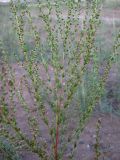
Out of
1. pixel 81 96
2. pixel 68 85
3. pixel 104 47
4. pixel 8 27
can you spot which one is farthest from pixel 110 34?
pixel 68 85

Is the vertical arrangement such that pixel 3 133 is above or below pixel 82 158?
above

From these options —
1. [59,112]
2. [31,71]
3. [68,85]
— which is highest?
[31,71]

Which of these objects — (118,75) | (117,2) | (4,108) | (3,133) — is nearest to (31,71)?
(4,108)

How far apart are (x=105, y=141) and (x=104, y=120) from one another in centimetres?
54

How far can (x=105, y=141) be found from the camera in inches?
176

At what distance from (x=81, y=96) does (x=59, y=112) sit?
7.00 feet

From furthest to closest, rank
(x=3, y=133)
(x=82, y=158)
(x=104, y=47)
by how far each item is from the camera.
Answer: (x=104, y=47), (x=82, y=158), (x=3, y=133)

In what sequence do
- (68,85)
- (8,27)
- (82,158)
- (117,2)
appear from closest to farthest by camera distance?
1. (68,85)
2. (82,158)
3. (8,27)
4. (117,2)

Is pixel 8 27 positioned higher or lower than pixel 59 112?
lower

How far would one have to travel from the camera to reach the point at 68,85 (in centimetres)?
278

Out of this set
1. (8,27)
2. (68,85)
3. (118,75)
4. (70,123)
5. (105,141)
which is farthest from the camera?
(8,27)

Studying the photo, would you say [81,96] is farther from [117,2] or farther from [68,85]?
[117,2]

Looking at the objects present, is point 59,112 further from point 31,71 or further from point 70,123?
point 70,123

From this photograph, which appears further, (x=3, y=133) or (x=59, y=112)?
(x=59, y=112)
